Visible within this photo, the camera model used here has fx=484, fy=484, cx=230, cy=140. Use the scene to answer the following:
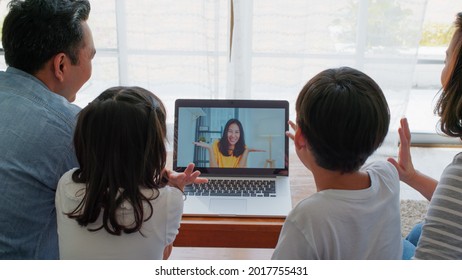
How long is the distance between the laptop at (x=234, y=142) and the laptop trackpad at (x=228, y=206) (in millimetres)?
77

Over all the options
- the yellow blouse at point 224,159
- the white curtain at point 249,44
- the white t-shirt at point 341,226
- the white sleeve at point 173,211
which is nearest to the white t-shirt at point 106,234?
the white sleeve at point 173,211

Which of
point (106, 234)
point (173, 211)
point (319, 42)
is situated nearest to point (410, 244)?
point (173, 211)

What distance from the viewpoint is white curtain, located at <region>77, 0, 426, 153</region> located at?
2869 millimetres

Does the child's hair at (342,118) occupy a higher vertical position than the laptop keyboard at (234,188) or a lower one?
higher

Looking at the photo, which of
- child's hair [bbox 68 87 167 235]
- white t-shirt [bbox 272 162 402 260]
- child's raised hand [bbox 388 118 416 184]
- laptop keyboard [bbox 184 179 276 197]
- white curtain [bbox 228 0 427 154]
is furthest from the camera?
white curtain [bbox 228 0 427 154]

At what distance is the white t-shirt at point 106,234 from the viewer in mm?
1137

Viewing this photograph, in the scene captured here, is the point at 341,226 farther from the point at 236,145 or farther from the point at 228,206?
the point at 236,145

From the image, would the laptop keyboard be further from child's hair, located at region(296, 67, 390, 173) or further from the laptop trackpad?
child's hair, located at region(296, 67, 390, 173)

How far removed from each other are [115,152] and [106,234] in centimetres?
20

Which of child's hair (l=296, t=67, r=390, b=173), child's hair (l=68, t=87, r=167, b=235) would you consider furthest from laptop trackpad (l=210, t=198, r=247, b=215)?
child's hair (l=296, t=67, r=390, b=173)

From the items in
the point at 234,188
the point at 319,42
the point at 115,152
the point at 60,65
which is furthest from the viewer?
the point at 319,42

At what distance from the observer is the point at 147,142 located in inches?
44.1

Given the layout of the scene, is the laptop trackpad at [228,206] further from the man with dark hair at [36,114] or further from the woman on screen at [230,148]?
the man with dark hair at [36,114]

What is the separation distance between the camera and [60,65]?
4.39 feet
